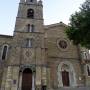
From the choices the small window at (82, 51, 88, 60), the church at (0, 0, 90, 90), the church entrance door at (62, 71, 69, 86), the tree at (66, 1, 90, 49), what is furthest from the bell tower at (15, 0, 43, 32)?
the small window at (82, 51, 88, 60)

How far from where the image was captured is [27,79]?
18.9 m

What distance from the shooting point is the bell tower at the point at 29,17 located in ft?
73.3

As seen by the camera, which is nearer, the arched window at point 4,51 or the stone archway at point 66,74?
the arched window at point 4,51

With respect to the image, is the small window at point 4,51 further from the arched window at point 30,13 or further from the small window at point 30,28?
the arched window at point 30,13

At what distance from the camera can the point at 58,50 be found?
2300 centimetres

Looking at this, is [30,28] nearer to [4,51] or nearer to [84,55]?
[4,51]

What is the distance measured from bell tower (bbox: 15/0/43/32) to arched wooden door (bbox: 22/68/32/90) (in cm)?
634

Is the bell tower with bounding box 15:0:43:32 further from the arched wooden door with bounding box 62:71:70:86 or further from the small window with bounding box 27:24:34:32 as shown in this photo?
the arched wooden door with bounding box 62:71:70:86

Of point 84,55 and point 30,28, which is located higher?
point 30,28

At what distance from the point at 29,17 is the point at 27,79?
33.8 feet

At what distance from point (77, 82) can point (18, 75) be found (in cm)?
858

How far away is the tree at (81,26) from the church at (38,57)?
6.08 meters

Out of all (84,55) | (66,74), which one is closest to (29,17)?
(66,74)

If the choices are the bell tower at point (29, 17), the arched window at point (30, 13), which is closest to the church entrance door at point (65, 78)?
the bell tower at point (29, 17)
